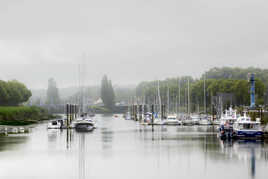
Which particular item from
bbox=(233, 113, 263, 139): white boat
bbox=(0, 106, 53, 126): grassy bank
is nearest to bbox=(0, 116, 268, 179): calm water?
bbox=(233, 113, 263, 139): white boat

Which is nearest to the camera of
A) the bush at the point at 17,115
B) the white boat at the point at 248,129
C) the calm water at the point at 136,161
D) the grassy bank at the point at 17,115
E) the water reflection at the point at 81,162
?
the calm water at the point at 136,161

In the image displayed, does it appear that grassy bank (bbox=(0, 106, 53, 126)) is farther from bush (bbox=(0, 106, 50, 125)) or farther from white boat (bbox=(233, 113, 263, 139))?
white boat (bbox=(233, 113, 263, 139))

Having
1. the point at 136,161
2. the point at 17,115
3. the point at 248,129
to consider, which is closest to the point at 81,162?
the point at 136,161

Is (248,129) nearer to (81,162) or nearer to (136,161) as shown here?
(136,161)

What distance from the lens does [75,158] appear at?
171 feet

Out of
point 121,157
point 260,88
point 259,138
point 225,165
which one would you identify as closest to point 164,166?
point 225,165

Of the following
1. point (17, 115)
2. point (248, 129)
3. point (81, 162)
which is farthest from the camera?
point (17, 115)

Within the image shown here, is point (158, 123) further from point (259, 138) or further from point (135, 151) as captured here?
point (135, 151)

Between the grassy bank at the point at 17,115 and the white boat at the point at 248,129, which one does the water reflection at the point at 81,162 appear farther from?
the grassy bank at the point at 17,115

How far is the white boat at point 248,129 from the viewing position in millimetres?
69562

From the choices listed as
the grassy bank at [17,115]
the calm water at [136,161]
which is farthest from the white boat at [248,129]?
the grassy bank at [17,115]

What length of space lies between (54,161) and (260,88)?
146 metres

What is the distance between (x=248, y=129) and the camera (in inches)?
2768

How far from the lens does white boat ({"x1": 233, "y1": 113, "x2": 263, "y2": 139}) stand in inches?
2739
